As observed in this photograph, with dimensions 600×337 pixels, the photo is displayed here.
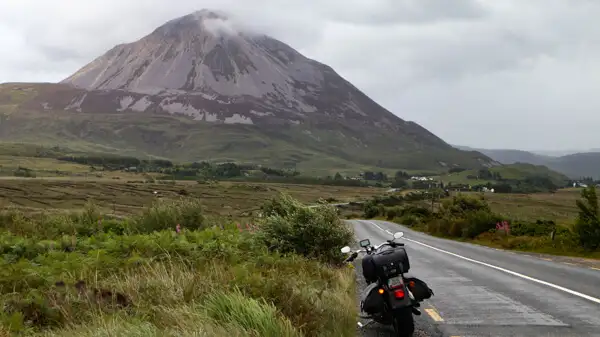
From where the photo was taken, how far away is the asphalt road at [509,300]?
8438mm

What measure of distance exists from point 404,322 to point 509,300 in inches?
160

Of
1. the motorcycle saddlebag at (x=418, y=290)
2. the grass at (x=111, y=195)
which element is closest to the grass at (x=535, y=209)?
the grass at (x=111, y=195)

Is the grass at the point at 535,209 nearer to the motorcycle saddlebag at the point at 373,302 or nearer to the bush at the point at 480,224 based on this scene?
the bush at the point at 480,224

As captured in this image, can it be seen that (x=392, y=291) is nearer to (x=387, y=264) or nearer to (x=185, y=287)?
(x=387, y=264)

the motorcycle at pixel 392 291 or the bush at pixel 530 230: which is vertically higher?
the motorcycle at pixel 392 291

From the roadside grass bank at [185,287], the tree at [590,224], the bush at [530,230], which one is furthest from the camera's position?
the bush at [530,230]

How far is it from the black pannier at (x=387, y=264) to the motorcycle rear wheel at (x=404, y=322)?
56cm

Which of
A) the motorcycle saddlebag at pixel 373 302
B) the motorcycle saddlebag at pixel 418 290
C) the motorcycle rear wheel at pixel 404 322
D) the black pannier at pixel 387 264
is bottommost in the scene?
the motorcycle rear wheel at pixel 404 322

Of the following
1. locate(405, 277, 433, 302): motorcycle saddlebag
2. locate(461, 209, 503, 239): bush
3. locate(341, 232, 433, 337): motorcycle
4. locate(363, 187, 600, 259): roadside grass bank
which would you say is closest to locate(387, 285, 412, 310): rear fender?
locate(341, 232, 433, 337): motorcycle

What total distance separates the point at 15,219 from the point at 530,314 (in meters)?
17.3

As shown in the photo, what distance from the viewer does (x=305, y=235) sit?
15.1 metres

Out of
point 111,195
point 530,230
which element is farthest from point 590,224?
point 111,195

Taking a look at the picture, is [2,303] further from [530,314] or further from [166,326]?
[530,314]

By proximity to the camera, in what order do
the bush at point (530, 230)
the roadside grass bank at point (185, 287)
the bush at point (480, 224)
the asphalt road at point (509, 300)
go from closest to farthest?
the roadside grass bank at point (185, 287), the asphalt road at point (509, 300), the bush at point (530, 230), the bush at point (480, 224)
